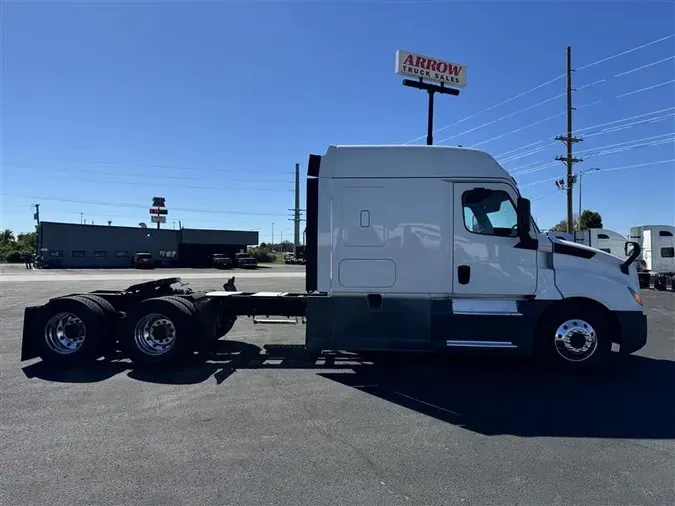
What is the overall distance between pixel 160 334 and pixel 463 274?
4.62 metres

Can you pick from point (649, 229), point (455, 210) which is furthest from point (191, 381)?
point (649, 229)

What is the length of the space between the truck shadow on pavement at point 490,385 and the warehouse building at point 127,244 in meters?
55.4

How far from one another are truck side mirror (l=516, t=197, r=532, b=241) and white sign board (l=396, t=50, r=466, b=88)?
58.6ft

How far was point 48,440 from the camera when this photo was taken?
4.42 meters

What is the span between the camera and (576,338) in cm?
669

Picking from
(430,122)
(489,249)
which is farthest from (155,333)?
(430,122)

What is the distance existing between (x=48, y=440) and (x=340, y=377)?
3513 mm

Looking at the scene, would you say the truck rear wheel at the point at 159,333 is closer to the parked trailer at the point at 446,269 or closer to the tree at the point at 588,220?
the parked trailer at the point at 446,269

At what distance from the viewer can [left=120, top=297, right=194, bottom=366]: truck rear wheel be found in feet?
23.6

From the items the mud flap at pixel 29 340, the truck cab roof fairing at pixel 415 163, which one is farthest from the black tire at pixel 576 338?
the mud flap at pixel 29 340

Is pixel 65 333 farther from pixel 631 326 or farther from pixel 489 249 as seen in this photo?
pixel 631 326

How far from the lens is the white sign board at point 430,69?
74.3ft

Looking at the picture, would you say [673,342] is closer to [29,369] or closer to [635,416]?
[635,416]

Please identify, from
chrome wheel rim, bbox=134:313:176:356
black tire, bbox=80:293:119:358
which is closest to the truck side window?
chrome wheel rim, bbox=134:313:176:356
